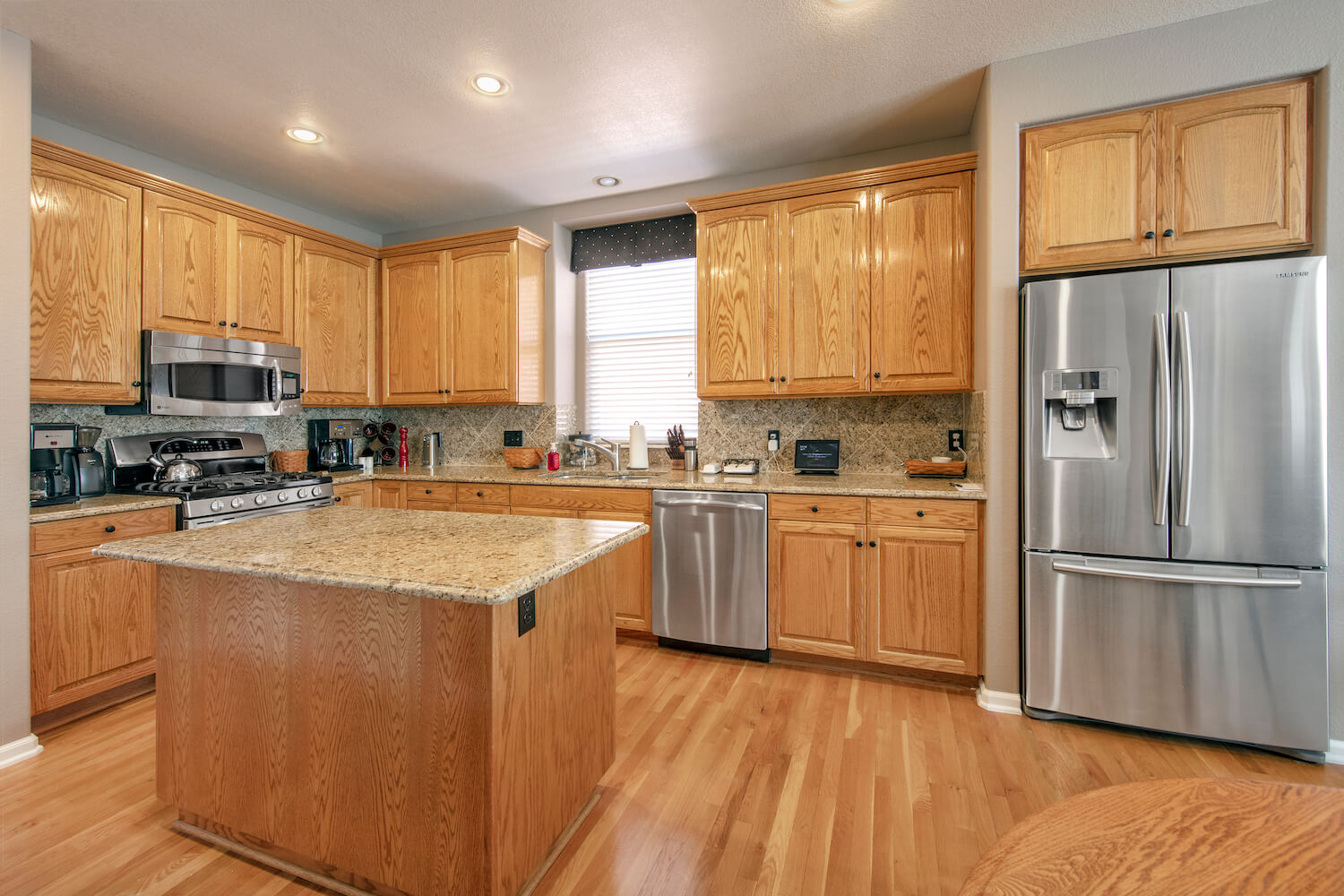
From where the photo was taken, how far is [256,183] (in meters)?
3.56

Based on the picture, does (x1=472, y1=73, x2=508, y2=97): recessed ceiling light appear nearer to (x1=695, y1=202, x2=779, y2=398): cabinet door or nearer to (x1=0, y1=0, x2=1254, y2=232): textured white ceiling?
(x1=0, y1=0, x2=1254, y2=232): textured white ceiling

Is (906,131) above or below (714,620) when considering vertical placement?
above

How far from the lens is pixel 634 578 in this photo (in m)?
3.14

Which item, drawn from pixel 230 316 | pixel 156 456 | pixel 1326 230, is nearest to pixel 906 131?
pixel 1326 230

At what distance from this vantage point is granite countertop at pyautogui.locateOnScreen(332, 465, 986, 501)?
265 centimetres

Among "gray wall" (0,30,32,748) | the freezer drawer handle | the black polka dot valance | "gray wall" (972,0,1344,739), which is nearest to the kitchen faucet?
the black polka dot valance

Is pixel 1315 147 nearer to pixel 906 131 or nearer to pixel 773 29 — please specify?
pixel 906 131

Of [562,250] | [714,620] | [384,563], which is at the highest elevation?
[562,250]

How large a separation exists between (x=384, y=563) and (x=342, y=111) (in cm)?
252

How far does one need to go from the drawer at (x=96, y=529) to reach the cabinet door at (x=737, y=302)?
8.69 feet

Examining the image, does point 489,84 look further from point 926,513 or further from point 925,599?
point 925,599

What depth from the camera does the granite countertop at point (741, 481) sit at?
104 inches

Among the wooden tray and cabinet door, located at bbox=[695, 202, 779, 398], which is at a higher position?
cabinet door, located at bbox=[695, 202, 779, 398]

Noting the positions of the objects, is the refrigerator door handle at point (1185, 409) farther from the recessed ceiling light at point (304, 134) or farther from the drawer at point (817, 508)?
the recessed ceiling light at point (304, 134)
